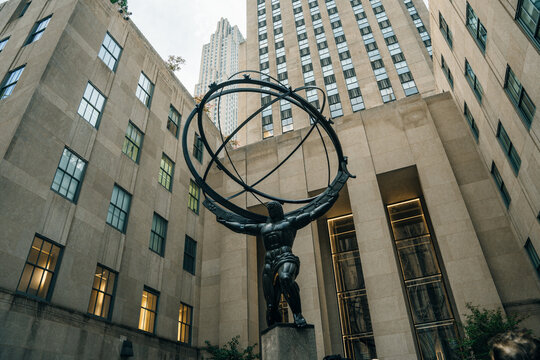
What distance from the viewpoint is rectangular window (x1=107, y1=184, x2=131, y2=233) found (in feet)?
52.4

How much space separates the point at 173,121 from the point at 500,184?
18.2m

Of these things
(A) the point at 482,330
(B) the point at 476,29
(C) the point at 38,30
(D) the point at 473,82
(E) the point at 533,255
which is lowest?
(A) the point at 482,330

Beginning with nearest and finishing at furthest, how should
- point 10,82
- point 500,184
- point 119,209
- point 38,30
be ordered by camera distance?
point 10,82 < point 119,209 < point 38,30 < point 500,184

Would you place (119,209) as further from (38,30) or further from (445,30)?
(445,30)

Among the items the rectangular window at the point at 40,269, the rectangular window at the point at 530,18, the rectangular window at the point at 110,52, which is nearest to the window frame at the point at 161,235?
the rectangular window at the point at 40,269

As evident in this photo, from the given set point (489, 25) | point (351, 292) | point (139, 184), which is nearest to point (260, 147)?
point (139, 184)

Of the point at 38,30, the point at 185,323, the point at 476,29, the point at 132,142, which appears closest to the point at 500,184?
the point at 476,29

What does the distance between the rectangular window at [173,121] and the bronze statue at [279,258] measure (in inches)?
549

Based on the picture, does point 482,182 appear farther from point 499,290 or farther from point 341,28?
point 341,28

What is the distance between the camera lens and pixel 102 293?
47.1 feet

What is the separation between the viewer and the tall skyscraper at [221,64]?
164500mm

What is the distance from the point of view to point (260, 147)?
24.7 metres

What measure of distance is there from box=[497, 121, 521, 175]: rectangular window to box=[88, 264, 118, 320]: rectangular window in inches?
672

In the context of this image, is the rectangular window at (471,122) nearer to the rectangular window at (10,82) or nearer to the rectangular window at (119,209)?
the rectangular window at (119,209)
